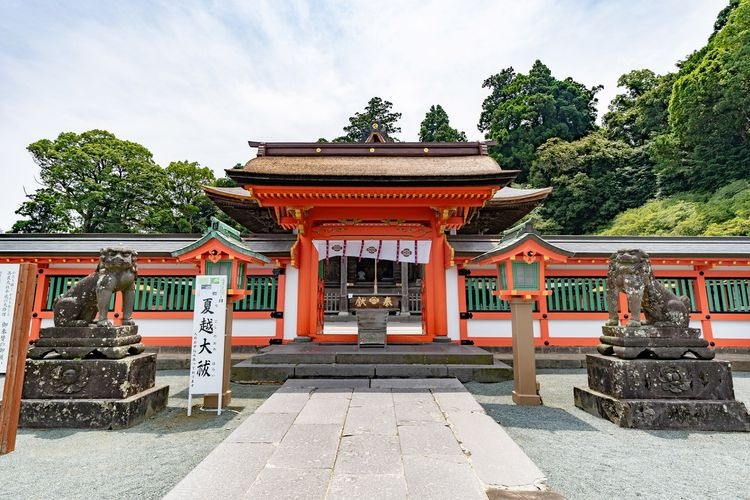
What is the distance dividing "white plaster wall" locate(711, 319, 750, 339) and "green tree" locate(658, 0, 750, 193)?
19.9 meters

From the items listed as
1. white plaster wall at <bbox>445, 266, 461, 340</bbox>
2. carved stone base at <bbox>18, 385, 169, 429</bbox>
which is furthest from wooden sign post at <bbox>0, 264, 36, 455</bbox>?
white plaster wall at <bbox>445, 266, 461, 340</bbox>

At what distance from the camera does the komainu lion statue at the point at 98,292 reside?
4656 mm

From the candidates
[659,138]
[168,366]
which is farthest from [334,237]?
[659,138]

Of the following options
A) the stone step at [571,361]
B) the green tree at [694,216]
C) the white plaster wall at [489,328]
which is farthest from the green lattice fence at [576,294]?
the green tree at [694,216]

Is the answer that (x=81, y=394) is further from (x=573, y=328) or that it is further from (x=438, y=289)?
(x=573, y=328)

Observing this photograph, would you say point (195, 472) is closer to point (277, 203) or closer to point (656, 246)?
point (277, 203)

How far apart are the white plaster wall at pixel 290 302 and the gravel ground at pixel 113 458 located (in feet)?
11.1

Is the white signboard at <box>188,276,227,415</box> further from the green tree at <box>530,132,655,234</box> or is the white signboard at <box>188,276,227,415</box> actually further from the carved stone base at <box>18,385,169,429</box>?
the green tree at <box>530,132,655,234</box>

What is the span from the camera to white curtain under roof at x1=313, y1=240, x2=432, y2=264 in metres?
8.30

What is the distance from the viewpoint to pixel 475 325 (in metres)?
8.41

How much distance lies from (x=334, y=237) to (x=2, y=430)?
5.82 meters

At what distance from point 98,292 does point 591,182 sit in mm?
31948

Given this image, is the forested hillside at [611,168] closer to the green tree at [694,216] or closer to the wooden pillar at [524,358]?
the green tree at [694,216]

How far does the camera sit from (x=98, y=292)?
4.73 metres
